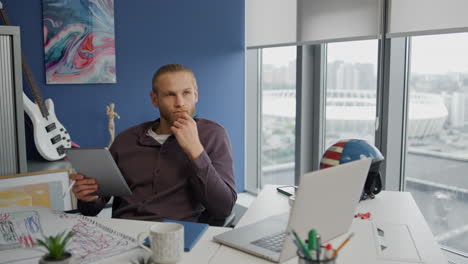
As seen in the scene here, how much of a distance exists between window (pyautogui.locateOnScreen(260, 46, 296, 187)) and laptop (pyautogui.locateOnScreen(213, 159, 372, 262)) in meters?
2.38

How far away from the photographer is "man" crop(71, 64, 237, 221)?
1.64 meters

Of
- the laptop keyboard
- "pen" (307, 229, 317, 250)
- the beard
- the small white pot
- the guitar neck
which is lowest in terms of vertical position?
the laptop keyboard

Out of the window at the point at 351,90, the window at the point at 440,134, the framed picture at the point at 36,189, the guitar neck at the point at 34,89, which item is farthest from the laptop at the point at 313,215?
the guitar neck at the point at 34,89

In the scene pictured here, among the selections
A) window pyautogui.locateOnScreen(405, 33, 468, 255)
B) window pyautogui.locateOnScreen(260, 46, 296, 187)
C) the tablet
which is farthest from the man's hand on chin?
window pyautogui.locateOnScreen(260, 46, 296, 187)

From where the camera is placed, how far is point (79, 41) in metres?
3.14

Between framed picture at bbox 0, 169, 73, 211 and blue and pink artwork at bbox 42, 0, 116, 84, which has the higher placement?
blue and pink artwork at bbox 42, 0, 116, 84

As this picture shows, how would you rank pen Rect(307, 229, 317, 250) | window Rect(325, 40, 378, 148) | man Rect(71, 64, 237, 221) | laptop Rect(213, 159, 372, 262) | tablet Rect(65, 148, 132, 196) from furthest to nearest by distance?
window Rect(325, 40, 378, 148), man Rect(71, 64, 237, 221), tablet Rect(65, 148, 132, 196), laptop Rect(213, 159, 372, 262), pen Rect(307, 229, 317, 250)

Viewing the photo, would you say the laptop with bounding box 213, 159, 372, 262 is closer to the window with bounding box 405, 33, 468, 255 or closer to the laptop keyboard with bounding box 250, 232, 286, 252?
the laptop keyboard with bounding box 250, 232, 286, 252

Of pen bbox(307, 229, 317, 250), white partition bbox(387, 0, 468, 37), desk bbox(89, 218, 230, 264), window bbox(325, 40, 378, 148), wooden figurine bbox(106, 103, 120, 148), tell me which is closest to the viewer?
pen bbox(307, 229, 317, 250)

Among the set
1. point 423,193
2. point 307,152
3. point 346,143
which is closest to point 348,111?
point 307,152

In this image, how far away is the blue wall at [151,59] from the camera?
3.07m

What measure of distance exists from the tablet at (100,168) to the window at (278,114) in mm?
2203

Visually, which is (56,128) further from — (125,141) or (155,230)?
(155,230)

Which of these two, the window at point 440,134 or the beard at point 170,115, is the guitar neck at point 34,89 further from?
the window at point 440,134
